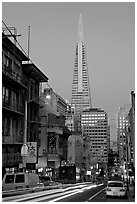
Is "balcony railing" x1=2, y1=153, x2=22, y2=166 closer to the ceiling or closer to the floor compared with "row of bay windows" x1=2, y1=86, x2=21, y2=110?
closer to the floor

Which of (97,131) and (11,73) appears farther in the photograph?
(97,131)

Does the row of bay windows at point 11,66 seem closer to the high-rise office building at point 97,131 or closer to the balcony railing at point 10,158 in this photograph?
the balcony railing at point 10,158

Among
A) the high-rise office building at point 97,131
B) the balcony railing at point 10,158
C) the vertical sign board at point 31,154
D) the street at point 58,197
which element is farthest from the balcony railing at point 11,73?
the high-rise office building at point 97,131

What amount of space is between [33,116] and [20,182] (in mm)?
16606

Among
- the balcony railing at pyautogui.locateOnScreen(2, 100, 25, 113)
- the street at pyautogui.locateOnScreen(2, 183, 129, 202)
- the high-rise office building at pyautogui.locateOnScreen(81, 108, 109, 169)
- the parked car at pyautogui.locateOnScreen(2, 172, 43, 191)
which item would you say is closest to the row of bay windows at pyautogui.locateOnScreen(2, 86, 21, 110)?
the balcony railing at pyautogui.locateOnScreen(2, 100, 25, 113)

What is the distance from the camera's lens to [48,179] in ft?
98.1

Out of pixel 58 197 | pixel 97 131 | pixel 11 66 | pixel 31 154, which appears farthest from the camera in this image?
pixel 97 131

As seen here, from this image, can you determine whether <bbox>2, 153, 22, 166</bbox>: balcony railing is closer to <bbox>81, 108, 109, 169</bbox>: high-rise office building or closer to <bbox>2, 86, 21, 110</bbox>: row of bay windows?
<bbox>2, 86, 21, 110</bbox>: row of bay windows

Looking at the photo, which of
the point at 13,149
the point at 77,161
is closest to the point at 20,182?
the point at 13,149

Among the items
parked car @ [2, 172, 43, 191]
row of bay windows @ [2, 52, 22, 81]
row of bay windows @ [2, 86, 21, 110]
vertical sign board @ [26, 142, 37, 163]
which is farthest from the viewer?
row of bay windows @ [2, 86, 21, 110]

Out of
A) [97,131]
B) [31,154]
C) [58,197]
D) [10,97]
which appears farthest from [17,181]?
[97,131]

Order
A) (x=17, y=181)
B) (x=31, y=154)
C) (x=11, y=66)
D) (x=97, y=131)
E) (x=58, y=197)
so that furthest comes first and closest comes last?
(x=97, y=131)
(x=11, y=66)
(x=31, y=154)
(x=17, y=181)
(x=58, y=197)

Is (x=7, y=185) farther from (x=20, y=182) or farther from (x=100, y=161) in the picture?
(x=100, y=161)

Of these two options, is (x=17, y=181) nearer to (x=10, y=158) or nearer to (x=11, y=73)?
(x=10, y=158)
